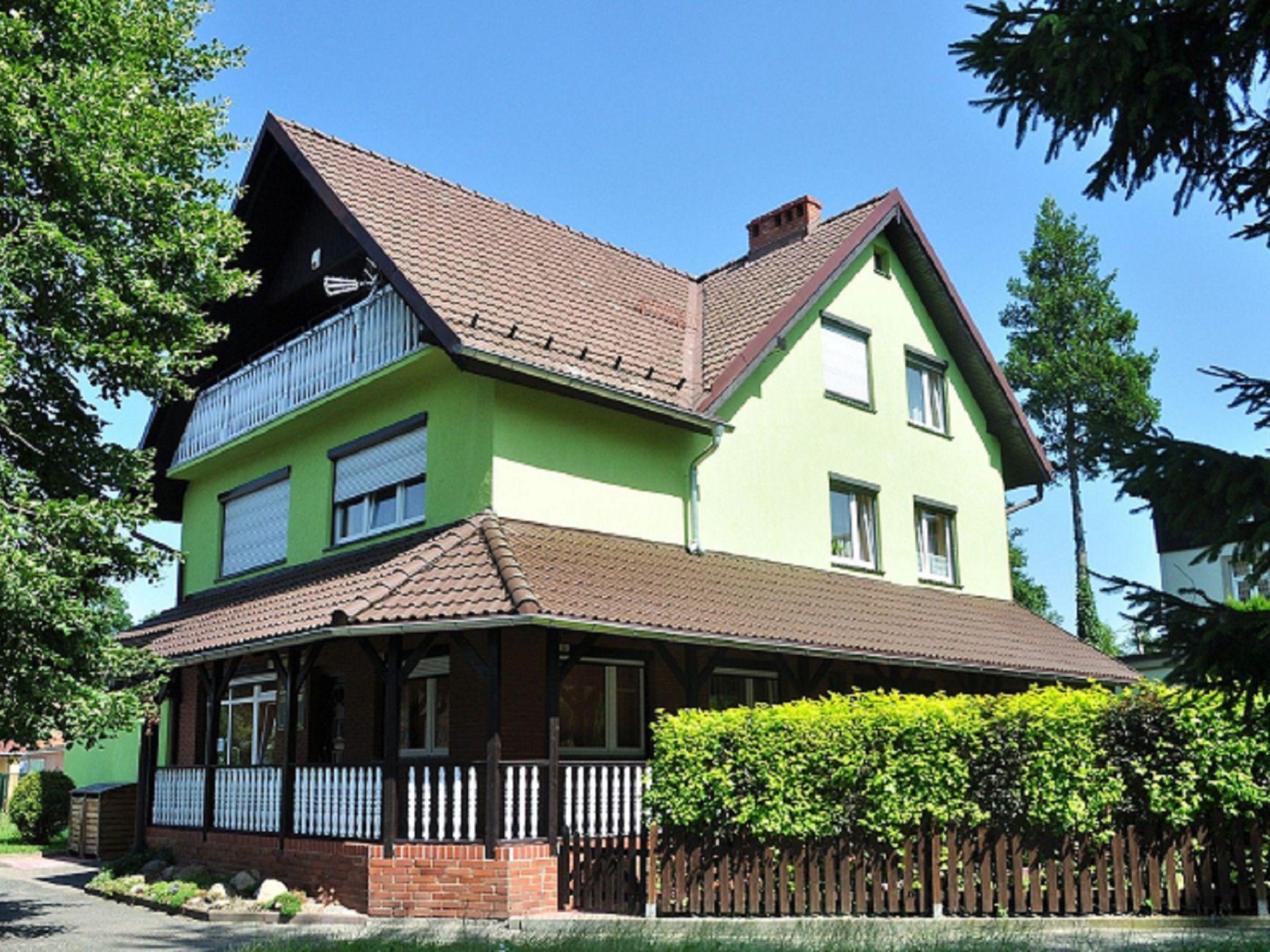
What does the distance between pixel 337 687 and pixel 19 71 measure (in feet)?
30.2

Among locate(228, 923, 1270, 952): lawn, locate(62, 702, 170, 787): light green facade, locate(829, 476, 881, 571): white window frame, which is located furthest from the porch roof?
locate(62, 702, 170, 787): light green facade

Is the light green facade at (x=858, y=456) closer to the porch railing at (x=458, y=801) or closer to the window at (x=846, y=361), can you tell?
the window at (x=846, y=361)

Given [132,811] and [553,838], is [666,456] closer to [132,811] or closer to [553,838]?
[553,838]

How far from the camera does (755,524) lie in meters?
18.5

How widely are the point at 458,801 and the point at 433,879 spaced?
82 centimetres

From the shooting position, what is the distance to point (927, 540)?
73.8 ft

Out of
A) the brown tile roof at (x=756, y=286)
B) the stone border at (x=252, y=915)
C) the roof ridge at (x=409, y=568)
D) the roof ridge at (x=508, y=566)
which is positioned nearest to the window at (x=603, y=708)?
the roof ridge at (x=508, y=566)

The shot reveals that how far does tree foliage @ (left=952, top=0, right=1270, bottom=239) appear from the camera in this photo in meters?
6.68

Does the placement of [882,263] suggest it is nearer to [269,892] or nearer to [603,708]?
[603,708]

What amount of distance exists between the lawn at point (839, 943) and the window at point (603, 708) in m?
5.33

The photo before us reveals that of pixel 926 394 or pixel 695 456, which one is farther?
pixel 926 394

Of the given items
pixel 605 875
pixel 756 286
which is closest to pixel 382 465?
pixel 605 875

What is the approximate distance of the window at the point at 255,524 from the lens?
1975cm

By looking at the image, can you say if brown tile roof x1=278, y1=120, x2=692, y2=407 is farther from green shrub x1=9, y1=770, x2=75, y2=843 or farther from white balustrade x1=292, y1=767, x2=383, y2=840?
green shrub x1=9, y1=770, x2=75, y2=843
